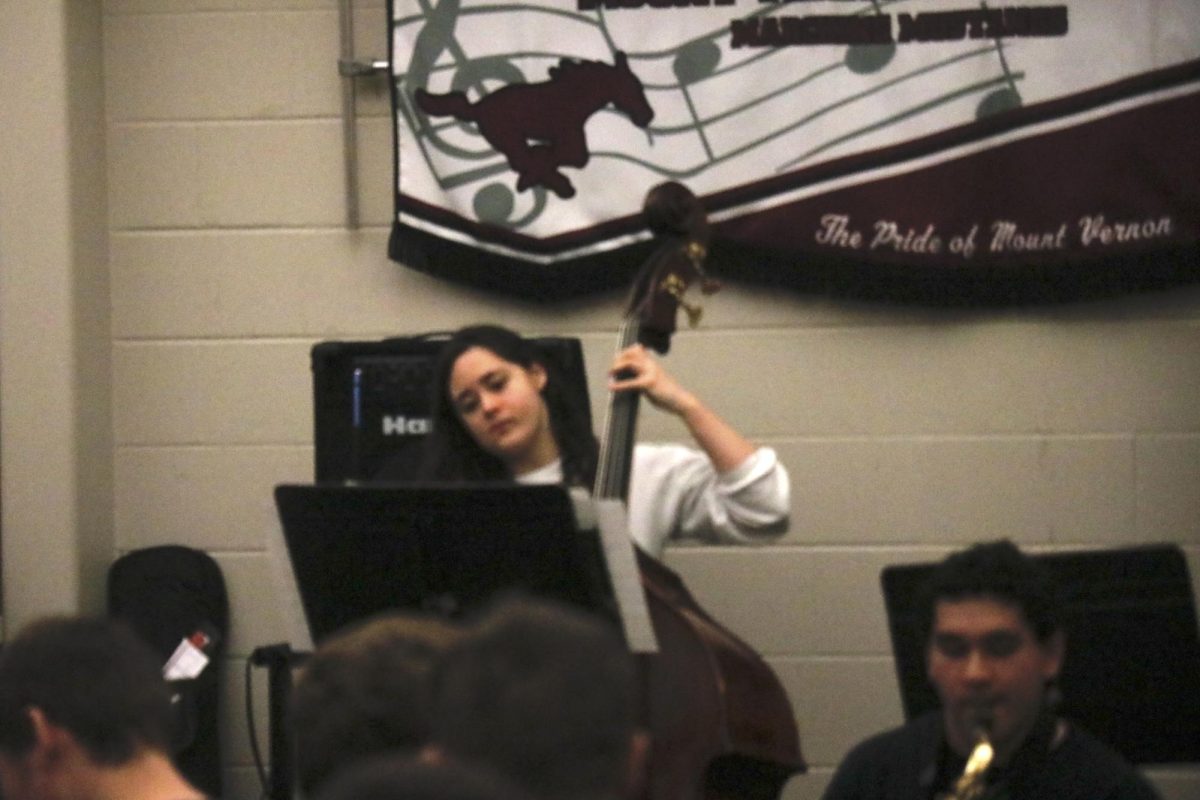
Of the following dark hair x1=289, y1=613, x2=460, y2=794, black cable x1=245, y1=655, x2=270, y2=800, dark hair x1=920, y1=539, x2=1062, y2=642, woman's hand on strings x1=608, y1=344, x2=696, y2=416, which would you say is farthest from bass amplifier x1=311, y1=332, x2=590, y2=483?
dark hair x1=289, y1=613, x2=460, y2=794

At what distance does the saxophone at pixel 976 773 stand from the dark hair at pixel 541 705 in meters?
1.17

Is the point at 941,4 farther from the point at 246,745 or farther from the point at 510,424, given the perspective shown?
the point at 246,745

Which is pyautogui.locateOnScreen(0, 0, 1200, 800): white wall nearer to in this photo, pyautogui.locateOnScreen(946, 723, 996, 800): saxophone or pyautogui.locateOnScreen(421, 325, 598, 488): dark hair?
pyautogui.locateOnScreen(421, 325, 598, 488): dark hair

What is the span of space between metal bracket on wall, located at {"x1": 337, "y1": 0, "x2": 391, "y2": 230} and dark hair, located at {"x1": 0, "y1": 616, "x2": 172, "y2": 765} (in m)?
2.31

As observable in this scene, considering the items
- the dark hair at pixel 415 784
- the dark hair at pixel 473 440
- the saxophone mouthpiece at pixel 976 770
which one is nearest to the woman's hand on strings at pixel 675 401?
the dark hair at pixel 473 440

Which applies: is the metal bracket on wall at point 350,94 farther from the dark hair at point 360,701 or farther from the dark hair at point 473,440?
the dark hair at point 360,701

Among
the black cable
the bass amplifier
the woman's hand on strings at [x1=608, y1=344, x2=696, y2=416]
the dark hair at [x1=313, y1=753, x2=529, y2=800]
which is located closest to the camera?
the dark hair at [x1=313, y1=753, x2=529, y2=800]

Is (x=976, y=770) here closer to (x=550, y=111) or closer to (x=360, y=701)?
(x=360, y=701)

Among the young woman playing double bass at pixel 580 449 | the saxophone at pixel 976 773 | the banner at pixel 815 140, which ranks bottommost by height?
the saxophone at pixel 976 773

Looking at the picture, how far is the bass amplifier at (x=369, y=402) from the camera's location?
12.1 feet

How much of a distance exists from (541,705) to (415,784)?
25 cm

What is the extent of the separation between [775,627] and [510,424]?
1278 mm

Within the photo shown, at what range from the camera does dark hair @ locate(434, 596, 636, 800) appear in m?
1.32

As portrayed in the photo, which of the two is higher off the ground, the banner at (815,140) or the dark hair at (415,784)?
the banner at (815,140)
